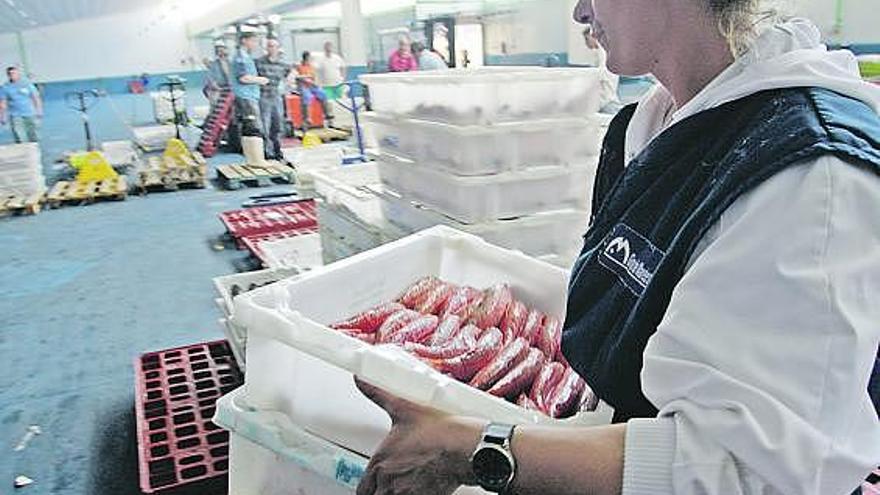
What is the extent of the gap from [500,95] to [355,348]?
122cm

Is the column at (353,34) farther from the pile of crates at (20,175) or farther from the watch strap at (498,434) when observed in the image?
the watch strap at (498,434)

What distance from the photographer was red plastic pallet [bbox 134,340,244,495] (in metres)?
1.85

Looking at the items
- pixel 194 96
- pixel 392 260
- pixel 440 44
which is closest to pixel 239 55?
pixel 440 44

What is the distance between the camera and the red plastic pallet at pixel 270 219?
438 centimetres

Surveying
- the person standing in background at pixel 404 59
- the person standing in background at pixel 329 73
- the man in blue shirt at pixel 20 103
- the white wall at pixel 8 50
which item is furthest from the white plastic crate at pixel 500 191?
the white wall at pixel 8 50

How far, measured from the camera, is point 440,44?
12.7 m

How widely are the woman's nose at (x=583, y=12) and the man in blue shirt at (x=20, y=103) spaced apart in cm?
980

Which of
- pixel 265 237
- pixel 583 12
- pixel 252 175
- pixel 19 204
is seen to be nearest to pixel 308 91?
pixel 252 175

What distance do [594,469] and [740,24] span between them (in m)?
0.54

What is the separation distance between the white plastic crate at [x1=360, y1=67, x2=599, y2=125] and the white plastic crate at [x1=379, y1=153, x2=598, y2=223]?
0.59 feet

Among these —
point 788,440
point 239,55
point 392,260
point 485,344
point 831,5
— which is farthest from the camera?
point 239,55

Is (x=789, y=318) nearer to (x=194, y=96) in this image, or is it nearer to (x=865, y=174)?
(x=865, y=174)

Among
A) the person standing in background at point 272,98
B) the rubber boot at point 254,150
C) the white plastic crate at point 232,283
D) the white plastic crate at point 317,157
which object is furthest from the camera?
the person standing in background at point 272,98

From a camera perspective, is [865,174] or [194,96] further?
[194,96]
